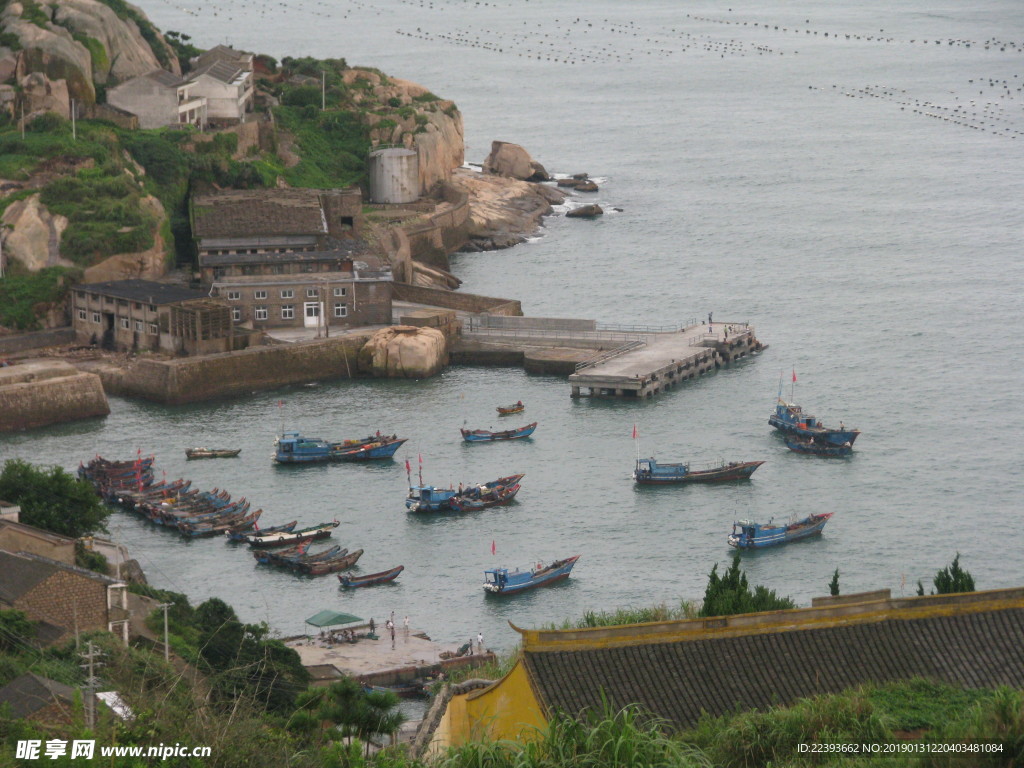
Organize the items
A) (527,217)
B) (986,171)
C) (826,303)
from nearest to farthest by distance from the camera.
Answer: (826,303)
(527,217)
(986,171)

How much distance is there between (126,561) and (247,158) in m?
Result: 55.1

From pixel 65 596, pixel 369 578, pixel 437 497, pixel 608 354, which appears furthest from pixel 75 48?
pixel 65 596

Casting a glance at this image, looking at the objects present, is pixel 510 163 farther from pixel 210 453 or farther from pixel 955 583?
pixel 955 583

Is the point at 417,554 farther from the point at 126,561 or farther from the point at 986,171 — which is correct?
the point at 986,171

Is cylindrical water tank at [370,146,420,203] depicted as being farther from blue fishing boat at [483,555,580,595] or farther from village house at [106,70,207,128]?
blue fishing boat at [483,555,580,595]

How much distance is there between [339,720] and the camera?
37.8 m

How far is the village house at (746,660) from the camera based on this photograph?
96.1ft

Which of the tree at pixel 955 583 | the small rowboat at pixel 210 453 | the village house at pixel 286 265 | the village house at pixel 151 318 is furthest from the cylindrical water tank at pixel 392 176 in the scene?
the tree at pixel 955 583

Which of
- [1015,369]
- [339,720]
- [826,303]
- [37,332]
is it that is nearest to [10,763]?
[339,720]

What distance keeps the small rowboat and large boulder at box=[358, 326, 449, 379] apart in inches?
525

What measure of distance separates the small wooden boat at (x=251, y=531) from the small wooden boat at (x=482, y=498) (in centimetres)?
613

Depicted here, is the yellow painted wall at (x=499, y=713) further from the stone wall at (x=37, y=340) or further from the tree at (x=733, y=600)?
the stone wall at (x=37, y=340)

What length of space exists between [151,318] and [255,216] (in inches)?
465

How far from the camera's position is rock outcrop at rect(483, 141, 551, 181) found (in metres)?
137
